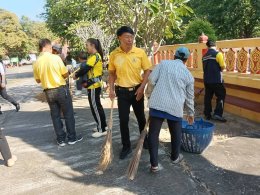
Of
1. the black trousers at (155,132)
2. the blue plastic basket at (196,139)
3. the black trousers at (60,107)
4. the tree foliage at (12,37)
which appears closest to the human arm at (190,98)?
the black trousers at (155,132)

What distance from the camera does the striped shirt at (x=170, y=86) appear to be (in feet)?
12.9

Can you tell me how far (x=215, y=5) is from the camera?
22.4 m

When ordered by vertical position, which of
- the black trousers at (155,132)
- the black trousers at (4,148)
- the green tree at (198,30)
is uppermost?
the green tree at (198,30)

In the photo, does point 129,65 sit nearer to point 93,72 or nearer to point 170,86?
point 170,86

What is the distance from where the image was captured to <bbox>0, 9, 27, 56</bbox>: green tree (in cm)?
6060

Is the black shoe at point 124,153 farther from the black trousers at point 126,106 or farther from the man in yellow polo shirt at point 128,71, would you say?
the man in yellow polo shirt at point 128,71

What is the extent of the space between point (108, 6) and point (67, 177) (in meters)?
4.62

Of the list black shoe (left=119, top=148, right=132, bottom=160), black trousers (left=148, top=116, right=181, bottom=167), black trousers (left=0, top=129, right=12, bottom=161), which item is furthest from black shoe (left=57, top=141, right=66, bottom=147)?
black trousers (left=148, top=116, right=181, bottom=167)

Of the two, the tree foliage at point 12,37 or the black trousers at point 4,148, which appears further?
the tree foliage at point 12,37

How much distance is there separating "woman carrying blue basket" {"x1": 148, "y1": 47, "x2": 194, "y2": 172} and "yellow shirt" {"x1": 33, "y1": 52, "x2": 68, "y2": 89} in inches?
73.4

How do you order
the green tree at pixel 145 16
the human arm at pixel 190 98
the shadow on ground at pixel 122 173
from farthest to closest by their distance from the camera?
1. the green tree at pixel 145 16
2. the human arm at pixel 190 98
3. the shadow on ground at pixel 122 173

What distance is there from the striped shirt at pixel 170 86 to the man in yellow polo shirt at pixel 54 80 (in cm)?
191

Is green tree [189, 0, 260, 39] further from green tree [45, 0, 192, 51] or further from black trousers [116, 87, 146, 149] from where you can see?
black trousers [116, 87, 146, 149]

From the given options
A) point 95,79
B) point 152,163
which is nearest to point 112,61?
point 95,79
